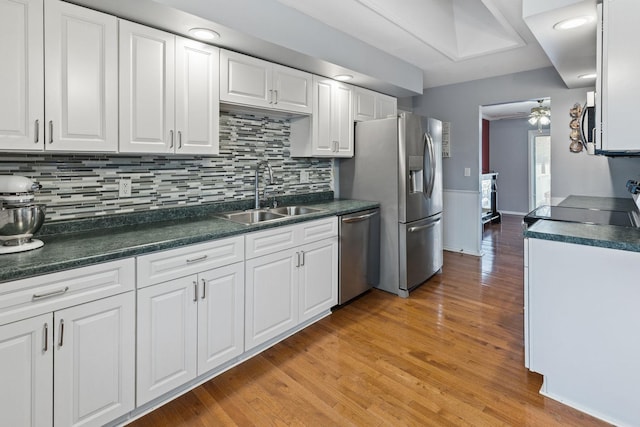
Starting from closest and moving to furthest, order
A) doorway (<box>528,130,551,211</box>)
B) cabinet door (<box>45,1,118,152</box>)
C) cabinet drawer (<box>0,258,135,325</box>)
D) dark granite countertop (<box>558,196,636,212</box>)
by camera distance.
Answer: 1. cabinet drawer (<box>0,258,135,325</box>)
2. cabinet door (<box>45,1,118,152</box>)
3. dark granite countertop (<box>558,196,636,212</box>)
4. doorway (<box>528,130,551,211</box>)

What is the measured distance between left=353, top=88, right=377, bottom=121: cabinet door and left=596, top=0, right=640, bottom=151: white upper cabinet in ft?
6.97

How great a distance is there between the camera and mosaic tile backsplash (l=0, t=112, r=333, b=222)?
75.0 inches

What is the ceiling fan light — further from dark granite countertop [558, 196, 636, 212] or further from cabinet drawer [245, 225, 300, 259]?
cabinet drawer [245, 225, 300, 259]

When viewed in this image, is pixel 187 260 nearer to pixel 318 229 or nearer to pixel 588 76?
pixel 318 229

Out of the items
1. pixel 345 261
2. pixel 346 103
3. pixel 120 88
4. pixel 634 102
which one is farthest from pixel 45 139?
pixel 634 102

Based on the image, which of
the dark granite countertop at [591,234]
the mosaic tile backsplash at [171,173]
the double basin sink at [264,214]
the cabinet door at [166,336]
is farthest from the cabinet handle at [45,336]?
the dark granite countertop at [591,234]

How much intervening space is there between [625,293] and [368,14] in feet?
7.79

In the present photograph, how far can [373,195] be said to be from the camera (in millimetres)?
3430

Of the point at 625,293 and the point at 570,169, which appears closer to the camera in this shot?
the point at 625,293

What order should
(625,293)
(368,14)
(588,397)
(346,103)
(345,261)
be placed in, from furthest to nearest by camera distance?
(346,103) < (345,261) < (368,14) < (588,397) < (625,293)

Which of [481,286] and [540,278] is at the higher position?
[540,278]

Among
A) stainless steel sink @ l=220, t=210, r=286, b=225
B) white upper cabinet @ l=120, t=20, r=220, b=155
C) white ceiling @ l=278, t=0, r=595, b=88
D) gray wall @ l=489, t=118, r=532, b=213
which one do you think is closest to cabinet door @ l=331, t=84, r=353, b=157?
white ceiling @ l=278, t=0, r=595, b=88

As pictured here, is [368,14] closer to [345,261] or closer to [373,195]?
[373,195]

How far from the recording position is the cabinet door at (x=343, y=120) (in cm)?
326
